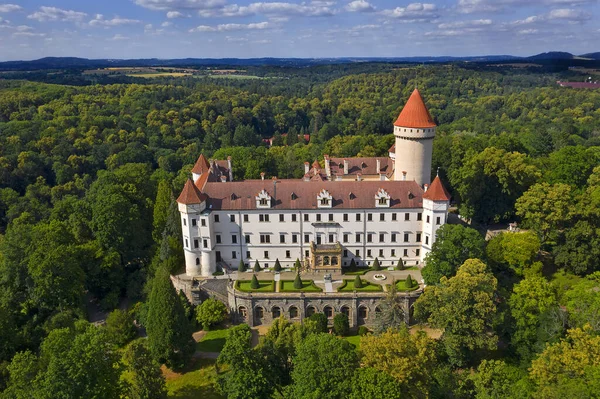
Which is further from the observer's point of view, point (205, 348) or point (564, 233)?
point (564, 233)

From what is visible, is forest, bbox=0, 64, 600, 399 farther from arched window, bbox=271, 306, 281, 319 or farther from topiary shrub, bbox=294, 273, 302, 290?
topiary shrub, bbox=294, 273, 302, 290

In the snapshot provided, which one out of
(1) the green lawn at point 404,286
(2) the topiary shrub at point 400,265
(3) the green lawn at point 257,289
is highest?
(2) the topiary shrub at point 400,265

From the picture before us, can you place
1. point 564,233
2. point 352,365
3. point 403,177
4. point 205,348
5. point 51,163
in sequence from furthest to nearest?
1. point 51,163
2. point 403,177
3. point 564,233
4. point 205,348
5. point 352,365

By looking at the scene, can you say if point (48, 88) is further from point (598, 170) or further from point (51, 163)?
point (598, 170)

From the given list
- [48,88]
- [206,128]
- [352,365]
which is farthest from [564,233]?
[48,88]

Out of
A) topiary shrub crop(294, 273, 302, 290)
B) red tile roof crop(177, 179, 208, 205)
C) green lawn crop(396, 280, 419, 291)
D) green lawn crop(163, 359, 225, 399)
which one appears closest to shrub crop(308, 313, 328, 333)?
topiary shrub crop(294, 273, 302, 290)

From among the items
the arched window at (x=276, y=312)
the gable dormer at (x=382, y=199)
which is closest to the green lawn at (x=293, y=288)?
the arched window at (x=276, y=312)

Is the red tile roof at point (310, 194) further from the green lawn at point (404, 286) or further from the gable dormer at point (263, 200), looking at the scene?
the green lawn at point (404, 286)
